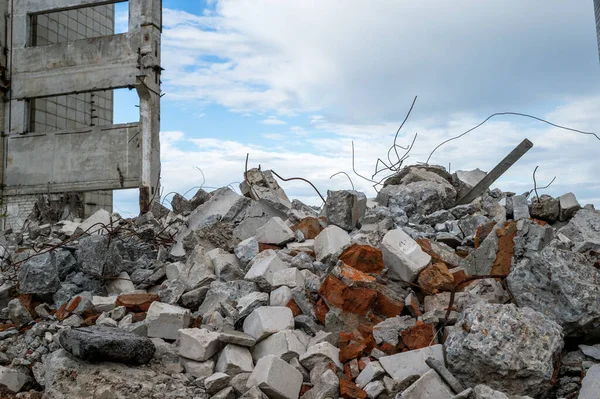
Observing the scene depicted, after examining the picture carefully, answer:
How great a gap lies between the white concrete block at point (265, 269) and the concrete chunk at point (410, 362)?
1.15m

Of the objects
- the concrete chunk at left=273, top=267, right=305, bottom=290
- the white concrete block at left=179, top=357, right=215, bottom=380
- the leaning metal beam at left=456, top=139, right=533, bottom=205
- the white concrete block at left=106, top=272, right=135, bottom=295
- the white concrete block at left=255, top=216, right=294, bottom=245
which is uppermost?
the leaning metal beam at left=456, top=139, right=533, bottom=205

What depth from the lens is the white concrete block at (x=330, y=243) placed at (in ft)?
14.5

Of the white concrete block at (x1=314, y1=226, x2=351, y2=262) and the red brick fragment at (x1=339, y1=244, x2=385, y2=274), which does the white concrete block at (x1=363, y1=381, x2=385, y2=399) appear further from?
the white concrete block at (x1=314, y1=226, x2=351, y2=262)

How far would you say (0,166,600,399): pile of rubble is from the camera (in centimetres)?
324

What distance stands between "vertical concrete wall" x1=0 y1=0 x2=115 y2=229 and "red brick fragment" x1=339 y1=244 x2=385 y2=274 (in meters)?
8.88

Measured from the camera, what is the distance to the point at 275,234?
16.3ft

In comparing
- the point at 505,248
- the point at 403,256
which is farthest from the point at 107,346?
the point at 505,248

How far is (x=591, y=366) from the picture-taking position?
3.23 meters

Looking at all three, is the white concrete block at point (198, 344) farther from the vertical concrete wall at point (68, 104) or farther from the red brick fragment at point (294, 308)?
the vertical concrete wall at point (68, 104)

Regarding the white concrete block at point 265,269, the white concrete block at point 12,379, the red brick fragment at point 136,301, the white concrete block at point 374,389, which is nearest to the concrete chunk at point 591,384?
the white concrete block at point 374,389

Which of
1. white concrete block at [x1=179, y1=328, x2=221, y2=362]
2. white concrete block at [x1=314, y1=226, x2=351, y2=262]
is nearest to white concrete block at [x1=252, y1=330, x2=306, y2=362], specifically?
white concrete block at [x1=179, y1=328, x2=221, y2=362]

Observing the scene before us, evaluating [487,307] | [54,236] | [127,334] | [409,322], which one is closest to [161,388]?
[127,334]

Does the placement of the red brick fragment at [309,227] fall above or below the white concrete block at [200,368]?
above

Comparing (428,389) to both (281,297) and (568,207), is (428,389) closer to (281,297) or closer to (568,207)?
(281,297)
